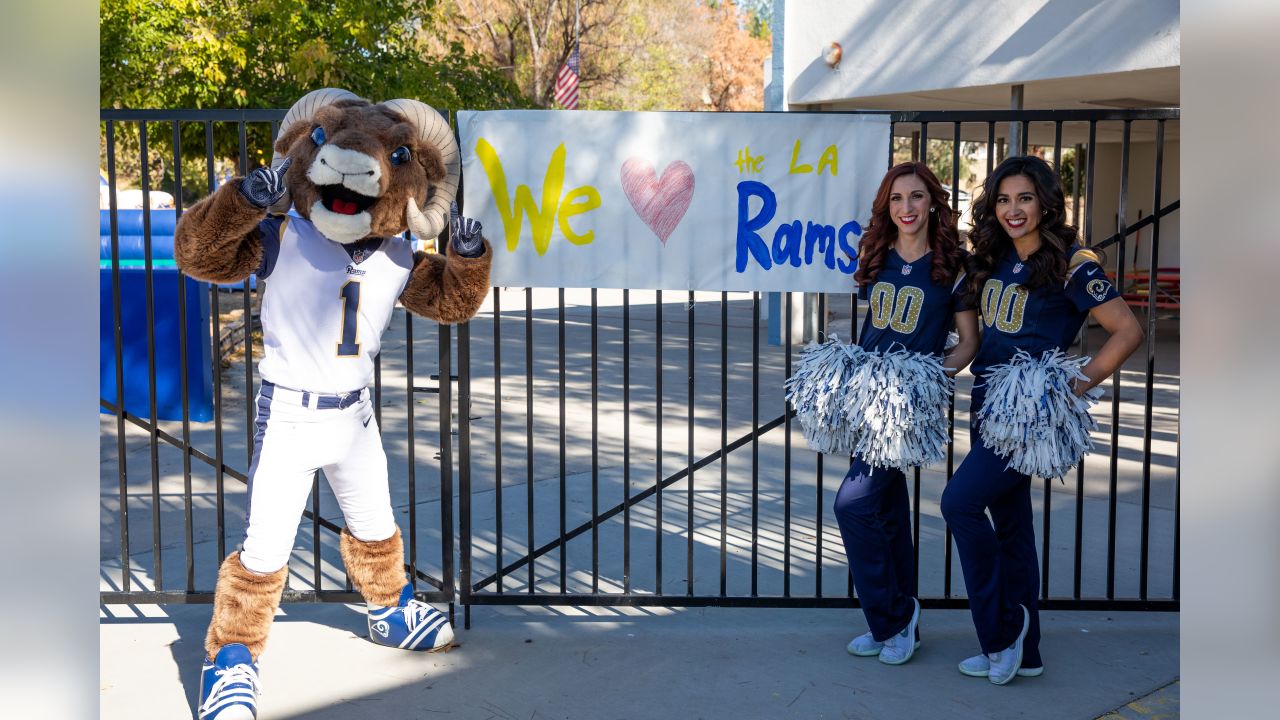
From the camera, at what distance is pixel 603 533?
623 centimetres

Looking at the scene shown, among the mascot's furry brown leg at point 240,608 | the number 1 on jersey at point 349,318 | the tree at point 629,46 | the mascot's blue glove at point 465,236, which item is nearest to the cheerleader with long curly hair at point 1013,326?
the mascot's blue glove at point 465,236

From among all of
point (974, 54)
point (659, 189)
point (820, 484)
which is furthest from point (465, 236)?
point (974, 54)

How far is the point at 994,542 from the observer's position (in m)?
3.96

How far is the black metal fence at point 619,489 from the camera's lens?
4.57m

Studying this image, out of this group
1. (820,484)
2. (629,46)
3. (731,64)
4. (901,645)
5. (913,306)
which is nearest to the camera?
(913,306)

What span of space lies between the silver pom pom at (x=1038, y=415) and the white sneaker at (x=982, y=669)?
2.61ft

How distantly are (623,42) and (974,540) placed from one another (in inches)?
1302

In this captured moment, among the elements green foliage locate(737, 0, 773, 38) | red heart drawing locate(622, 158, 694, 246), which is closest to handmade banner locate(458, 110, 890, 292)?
red heart drawing locate(622, 158, 694, 246)

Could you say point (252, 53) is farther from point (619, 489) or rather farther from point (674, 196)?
point (674, 196)

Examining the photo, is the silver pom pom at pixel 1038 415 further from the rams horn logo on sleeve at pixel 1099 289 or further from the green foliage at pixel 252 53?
the green foliage at pixel 252 53

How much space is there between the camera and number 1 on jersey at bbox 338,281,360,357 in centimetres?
397

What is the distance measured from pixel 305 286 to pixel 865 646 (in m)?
2.44

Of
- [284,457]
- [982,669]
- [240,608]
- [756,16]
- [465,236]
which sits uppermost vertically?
[756,16]

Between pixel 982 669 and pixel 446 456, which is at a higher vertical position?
pixel 446 456
